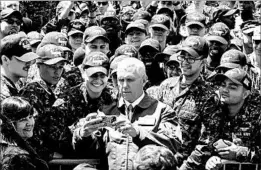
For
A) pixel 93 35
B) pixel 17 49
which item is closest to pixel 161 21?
pixel 93 35

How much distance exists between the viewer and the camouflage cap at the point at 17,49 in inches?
247

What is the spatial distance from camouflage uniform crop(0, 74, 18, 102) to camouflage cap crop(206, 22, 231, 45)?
132 inches

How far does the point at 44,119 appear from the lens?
589cm

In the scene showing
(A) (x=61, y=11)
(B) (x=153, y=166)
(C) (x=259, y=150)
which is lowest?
(C) (x=259, y=150)

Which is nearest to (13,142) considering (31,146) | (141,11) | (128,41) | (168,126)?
(31,146)

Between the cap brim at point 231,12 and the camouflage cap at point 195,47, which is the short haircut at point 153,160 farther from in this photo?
the cap brim at point 231,12

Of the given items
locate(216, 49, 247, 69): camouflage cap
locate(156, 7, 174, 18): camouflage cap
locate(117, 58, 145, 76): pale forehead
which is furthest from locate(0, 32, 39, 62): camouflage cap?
locate(156, 7, 174, 18): camouflage cap

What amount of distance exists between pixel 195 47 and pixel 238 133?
1327 millimetres

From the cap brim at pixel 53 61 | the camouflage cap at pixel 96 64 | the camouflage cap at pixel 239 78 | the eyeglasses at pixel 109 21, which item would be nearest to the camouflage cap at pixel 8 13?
the eyeglasses at pixel 109 21

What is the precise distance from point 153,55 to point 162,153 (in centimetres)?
501

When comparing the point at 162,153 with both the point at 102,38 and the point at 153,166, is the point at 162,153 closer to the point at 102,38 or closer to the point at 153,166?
the point at 153,166

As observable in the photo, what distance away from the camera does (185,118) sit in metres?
6.35

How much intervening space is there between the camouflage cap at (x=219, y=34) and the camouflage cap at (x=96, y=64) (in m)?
2.25

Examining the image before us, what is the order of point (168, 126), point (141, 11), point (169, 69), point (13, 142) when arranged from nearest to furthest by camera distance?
point (13, 142) < point (168, 126) < point (169, 69) < point (141, 11)
